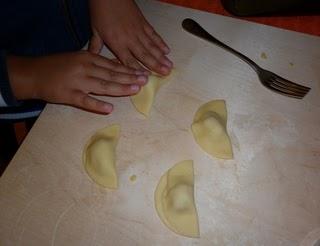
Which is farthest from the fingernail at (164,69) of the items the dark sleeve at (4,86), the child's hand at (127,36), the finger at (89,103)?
the dark sleeve at (4,86)

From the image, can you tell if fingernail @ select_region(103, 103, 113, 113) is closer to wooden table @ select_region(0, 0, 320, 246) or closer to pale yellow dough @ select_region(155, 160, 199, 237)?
wooden table @ select_region(0, 0, 320, 246)

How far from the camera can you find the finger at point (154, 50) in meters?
0.59

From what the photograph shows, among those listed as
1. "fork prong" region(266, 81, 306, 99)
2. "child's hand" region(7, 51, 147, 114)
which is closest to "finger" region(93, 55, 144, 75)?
"child's hand" region(7, 51, 147, 114)

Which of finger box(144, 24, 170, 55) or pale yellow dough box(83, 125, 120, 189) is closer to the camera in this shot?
pale yellow dough box(83, 125, 120, 189)

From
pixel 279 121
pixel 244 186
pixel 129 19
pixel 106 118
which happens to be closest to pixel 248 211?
pixel 244 186

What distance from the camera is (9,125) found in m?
0.75

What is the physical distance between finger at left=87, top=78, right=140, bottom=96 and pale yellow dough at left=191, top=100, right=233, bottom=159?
0.36 feet

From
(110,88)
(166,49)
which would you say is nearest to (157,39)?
(166,49)

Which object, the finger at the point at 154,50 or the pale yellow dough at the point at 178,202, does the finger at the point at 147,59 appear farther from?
the pale yellow dough at the point at 178,202

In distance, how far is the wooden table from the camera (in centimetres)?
47

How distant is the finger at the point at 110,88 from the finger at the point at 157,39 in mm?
Result: 92

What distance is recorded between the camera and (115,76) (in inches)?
21.9

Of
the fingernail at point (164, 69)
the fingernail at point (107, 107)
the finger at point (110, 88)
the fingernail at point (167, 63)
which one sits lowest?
the fingernail at point (107, 107)

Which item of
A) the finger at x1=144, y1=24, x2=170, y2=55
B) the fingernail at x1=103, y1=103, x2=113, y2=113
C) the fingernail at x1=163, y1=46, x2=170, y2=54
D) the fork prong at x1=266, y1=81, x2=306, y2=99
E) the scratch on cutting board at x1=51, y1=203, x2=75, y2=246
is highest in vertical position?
the finger at x1=144, y1=24, x2=170, y2=55
